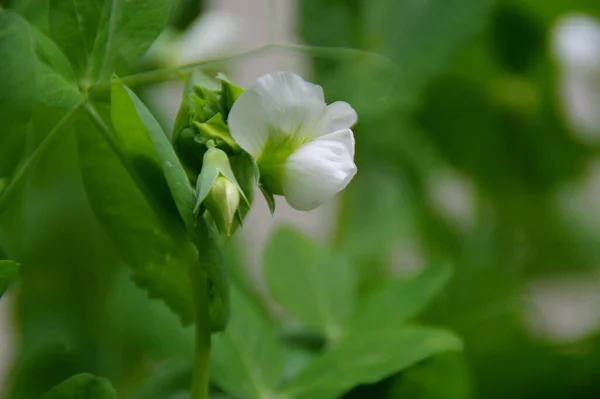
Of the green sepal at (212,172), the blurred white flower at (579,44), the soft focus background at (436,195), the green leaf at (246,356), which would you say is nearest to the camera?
the green sepal at (212,172)

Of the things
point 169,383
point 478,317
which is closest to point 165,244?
point 169,383

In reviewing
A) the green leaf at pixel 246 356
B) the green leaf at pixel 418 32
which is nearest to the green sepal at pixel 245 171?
the green leaf at pixel 246 356

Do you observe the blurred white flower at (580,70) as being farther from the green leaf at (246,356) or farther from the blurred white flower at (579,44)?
the green leaf at (246,356)

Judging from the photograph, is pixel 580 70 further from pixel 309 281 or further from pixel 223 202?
pixel 223 202

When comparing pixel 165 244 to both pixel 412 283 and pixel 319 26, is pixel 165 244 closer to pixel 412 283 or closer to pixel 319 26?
pixel 412 283

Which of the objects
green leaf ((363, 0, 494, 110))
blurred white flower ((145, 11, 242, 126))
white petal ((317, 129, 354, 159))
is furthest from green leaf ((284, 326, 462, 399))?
green leaf ((363, 0, 494, 110))
